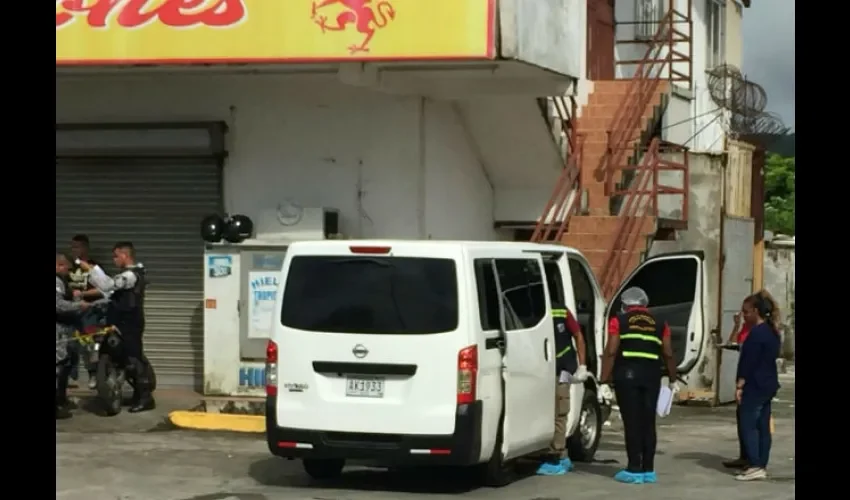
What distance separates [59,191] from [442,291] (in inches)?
337

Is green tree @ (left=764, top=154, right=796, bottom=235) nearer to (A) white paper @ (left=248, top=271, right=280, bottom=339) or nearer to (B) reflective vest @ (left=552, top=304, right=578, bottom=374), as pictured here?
(A) white paper @ (left=248, top=271, right=280, bottom=339)

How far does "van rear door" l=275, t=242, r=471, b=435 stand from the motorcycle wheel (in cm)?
491

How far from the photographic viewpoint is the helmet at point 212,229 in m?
16.6

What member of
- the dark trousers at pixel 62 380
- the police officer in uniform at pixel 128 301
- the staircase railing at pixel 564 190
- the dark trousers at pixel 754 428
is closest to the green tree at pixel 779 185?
the staircase railing at pixel 564 190

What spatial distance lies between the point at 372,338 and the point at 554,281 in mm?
2387

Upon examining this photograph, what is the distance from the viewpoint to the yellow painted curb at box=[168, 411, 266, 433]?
51.0 feet

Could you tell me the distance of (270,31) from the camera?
50.4 feet

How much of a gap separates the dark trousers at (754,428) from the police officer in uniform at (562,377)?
144 centimetres

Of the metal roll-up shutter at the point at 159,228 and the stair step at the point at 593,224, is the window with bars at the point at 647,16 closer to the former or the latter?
the stair step at the point at 593,224
